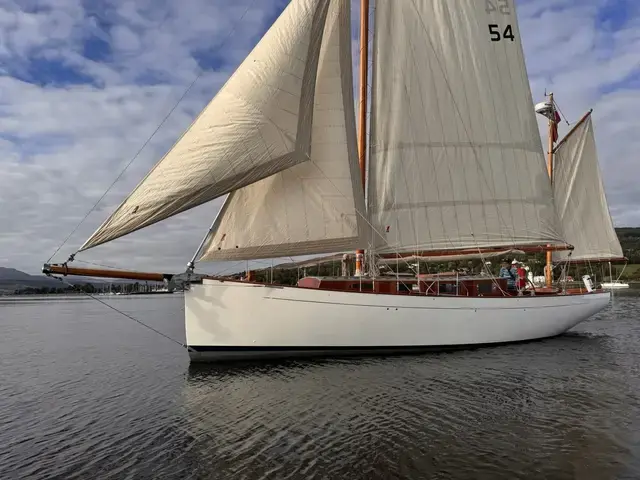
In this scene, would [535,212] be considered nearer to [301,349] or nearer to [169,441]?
[301,349]

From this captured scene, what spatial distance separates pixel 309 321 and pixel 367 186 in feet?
21.6

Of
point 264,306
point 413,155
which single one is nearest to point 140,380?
point 264,306

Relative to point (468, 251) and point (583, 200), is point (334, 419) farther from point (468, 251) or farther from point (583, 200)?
point (583, 200)

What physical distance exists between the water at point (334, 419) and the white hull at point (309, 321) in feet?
2.04

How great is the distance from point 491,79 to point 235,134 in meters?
13.6

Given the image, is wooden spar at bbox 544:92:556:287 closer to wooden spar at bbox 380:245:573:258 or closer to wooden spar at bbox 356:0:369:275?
wooden spar at bbox 380:245:573:258

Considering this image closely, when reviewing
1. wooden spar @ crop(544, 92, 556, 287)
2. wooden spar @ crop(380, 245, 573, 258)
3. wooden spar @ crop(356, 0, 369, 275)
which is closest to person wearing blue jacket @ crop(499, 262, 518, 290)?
wooden spar @ crop(380, 245, 573, 258)

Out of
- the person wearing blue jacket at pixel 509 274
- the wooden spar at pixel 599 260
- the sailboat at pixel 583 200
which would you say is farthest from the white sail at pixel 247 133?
the wooden spar at pixel 599 260

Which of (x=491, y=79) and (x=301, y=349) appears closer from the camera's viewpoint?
(x=301, y=349)

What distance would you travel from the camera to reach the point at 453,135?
20906 millimetres

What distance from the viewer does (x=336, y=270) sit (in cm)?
1991


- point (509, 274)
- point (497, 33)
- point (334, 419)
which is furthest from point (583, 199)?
point (334, 419)

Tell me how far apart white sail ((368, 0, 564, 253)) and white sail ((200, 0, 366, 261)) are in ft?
8.63

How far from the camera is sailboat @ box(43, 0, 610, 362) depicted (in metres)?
14.7
